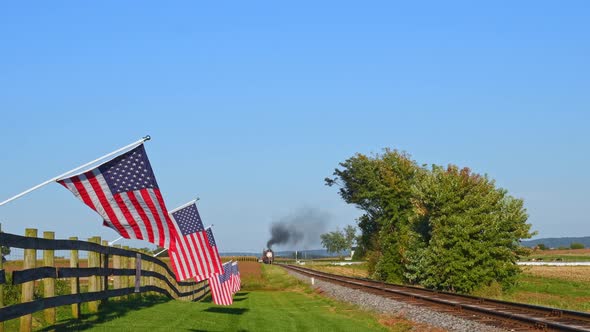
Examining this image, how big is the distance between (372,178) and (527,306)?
142ft

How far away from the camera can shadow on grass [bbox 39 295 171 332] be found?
41.9 feet

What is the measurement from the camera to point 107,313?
50.7 feet

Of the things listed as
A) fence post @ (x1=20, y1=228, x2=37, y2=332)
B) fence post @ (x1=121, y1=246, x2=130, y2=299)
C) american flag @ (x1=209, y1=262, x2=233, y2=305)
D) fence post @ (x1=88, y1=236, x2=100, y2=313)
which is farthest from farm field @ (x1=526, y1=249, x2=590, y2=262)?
fence post @ (x1=20, y1=228, x2=37, y2=332)

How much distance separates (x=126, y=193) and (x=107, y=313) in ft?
12.4

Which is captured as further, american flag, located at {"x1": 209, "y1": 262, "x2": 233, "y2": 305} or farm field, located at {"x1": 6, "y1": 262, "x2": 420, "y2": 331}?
american flag, located at {"x1": 209, "y1": 262, "x2": 233, "y2": 305}

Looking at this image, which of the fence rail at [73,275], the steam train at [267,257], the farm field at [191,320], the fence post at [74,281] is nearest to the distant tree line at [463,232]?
the farm field at [191,320]

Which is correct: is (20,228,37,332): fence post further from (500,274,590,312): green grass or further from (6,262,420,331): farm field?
(500,274,590,312): green grass

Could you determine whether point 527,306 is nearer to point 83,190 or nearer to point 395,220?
point 83,190

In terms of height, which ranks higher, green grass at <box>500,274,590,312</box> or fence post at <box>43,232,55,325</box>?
fence post at <box>43,232,55,325</box>

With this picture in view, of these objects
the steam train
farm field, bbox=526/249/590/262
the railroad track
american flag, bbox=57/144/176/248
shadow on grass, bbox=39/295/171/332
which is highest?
the steam train

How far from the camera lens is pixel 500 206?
140 ft

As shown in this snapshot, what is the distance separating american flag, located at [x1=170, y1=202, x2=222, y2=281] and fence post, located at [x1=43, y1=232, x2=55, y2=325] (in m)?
4.85

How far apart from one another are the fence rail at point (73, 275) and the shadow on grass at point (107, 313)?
22 cm

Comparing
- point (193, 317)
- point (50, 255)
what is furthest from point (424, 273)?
point (50, 255)
